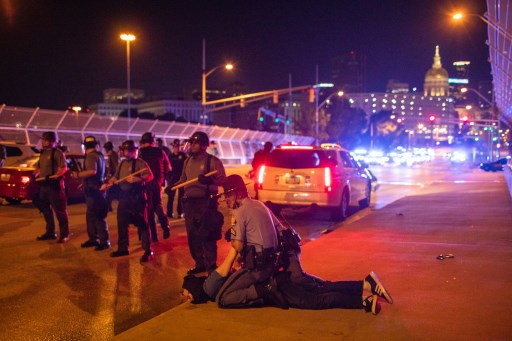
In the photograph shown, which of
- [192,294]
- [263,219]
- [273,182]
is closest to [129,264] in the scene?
[192,294]

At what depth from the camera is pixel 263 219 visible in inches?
229

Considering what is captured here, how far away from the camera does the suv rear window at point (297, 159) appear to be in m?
13.6

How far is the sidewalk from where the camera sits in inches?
206

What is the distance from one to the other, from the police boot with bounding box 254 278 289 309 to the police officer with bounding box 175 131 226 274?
1711 millimetres

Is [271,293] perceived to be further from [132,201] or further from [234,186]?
[132,201]

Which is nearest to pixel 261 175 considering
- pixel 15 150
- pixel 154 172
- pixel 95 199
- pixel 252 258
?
pixel 154 172

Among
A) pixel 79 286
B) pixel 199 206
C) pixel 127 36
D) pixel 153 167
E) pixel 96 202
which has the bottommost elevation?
pixel 79 286

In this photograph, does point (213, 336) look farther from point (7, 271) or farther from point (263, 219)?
point (7, 271)

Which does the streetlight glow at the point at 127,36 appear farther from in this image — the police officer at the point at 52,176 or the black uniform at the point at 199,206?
the black uniform at the point at 199,206

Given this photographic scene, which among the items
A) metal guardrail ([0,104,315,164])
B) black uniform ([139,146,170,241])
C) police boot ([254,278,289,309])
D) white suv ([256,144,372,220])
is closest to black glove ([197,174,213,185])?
police boot ([254,278,289,309])

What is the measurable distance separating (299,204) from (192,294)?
7691 millimetres

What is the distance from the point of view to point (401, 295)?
6.41m

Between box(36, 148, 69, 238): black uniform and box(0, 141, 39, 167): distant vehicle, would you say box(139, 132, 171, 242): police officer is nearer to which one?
box(36, 148, 69, 238): black uniform

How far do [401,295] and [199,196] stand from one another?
2.94 m
